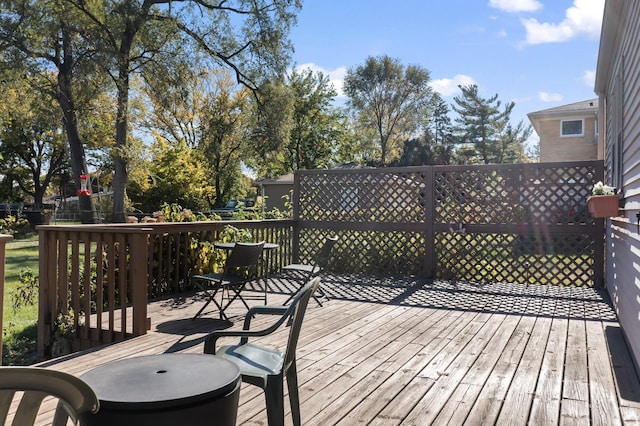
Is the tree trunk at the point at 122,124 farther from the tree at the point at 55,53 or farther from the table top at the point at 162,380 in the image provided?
the table top at the point at 162,380

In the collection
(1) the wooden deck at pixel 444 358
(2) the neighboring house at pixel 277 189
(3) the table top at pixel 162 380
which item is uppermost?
(2) the neighboring house at pixel 277 189

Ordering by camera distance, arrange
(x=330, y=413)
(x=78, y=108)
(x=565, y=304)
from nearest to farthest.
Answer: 1. (x=330, y=413)
2. (x=565, y=304)
3. (x=78, y=108)

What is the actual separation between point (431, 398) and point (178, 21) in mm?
14655

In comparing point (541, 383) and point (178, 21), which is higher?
point (178, 21)

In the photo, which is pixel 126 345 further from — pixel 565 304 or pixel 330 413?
pixel 565 304

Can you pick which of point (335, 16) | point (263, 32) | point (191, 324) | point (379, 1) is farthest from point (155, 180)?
point (191, 324)

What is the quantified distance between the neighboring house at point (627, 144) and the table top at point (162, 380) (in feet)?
9.06

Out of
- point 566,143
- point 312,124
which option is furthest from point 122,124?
point 312,124

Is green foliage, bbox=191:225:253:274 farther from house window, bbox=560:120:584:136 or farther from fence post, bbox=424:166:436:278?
house window, bbox=560:120:584:136

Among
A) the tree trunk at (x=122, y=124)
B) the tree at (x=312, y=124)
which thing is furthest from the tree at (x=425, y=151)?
the tree trunk at (x=122, y=124)

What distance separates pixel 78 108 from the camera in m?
14.8

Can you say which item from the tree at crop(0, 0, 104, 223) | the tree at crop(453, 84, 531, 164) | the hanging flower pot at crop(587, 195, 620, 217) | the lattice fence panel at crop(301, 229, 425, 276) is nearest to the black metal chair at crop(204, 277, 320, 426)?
the hanging flower pot at crop(587, 195, 620, 217)

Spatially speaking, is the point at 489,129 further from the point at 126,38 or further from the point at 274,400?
the point at 274,400

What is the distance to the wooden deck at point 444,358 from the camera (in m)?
2.62
